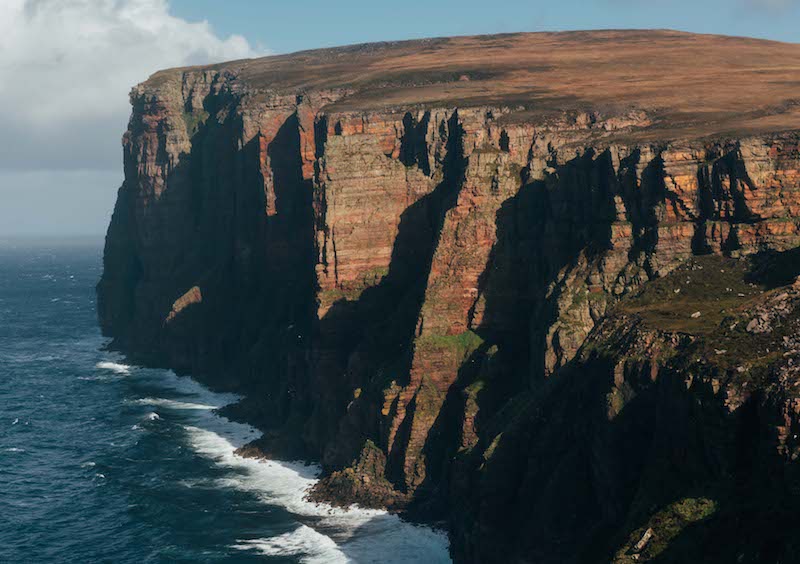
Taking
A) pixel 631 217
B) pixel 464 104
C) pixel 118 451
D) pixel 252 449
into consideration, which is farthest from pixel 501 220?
pixel 118 451

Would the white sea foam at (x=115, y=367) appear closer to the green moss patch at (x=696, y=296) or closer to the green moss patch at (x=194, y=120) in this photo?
the green moss patch at (x=194, y=120)

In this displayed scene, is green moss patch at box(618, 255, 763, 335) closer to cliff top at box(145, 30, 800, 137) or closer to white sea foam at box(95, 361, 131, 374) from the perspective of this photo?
cliff top at box(145, 30, 800, 137)

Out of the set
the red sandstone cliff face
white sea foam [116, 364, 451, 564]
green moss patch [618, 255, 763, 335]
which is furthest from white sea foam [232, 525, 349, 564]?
green moss patch [618, 255, 763, 335]

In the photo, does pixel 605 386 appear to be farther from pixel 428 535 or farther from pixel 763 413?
pixel 428 535

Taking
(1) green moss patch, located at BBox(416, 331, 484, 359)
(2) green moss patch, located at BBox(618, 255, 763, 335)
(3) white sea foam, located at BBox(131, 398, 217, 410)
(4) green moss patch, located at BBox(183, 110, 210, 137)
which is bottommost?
(3) white sea foam, located at BBox(131, 398, 217, 410)

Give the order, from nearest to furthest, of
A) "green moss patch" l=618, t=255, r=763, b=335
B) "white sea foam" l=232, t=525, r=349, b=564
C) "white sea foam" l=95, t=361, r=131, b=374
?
"green moss patch" l=618, t=255, r=763, b=335, "white sea foam" l=232, t=525, r=349, b=564, "white sea foam" l=95, t=361, r=131, b=374

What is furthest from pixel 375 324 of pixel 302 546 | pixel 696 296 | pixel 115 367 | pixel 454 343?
pixel 115 367

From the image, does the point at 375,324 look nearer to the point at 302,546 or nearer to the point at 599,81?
the point at 302,546
